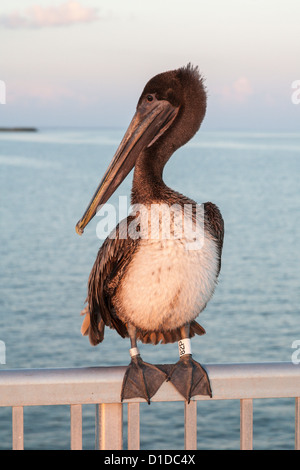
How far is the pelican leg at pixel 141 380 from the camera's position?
239 centimetres

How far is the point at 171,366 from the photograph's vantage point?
2652 mm

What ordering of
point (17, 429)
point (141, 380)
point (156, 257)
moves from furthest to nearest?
point (156, 257)
point (141, 380)
point (17, 429)

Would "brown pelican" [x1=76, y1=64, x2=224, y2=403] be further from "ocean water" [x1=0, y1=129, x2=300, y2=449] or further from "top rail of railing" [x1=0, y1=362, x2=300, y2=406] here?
"ocean water" [x1=0, y1=129, x2=300, y2=449]

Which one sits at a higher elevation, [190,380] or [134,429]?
[190,380]

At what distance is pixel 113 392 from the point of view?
2.40m

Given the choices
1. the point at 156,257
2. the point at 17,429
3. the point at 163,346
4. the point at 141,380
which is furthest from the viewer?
the point at 163,346

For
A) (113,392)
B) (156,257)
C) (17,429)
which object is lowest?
(17,429)

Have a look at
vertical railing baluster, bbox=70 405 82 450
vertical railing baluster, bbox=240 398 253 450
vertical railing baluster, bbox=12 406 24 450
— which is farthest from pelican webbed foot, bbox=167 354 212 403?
vertical railing baluster, bbox=12 406 24 450

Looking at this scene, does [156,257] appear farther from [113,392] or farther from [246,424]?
[246,424]

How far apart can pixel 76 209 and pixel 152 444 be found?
23.4m

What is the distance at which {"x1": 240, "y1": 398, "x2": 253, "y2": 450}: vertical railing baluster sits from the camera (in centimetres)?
241

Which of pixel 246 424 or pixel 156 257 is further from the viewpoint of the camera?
pixel 156 257

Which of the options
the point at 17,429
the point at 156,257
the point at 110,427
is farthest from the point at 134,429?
the point at 156,257

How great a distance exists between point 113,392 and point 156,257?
0.56 m
